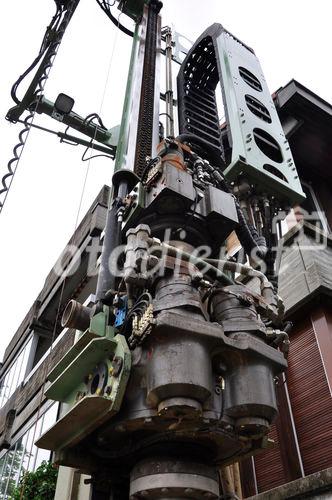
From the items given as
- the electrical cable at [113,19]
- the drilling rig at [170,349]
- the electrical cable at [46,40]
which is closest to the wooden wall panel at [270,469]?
the drilling rig at [170,349]

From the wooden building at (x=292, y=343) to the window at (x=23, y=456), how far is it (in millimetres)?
41

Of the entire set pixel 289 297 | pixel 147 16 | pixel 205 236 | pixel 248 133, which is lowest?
pixel 205 236

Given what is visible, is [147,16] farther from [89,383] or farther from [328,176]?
[89,383]

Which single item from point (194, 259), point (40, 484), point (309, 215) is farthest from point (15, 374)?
point (194, 259)

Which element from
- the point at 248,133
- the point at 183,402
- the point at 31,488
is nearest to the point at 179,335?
the point at 183,402

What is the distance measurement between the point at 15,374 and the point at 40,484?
885 centimetres

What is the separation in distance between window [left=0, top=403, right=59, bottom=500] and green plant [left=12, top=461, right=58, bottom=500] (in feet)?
5.83

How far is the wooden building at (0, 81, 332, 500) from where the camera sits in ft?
19.8

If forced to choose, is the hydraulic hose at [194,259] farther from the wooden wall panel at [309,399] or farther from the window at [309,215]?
the window at [309,215]

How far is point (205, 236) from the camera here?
4.59 metres

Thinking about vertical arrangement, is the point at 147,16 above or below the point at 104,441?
above

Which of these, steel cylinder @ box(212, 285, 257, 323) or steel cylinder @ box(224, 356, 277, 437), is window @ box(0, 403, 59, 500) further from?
steel cylinder @ box(224, 356, 277, 437)

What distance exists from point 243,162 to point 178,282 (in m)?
2.68

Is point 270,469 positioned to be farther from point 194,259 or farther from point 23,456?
point 23,456
